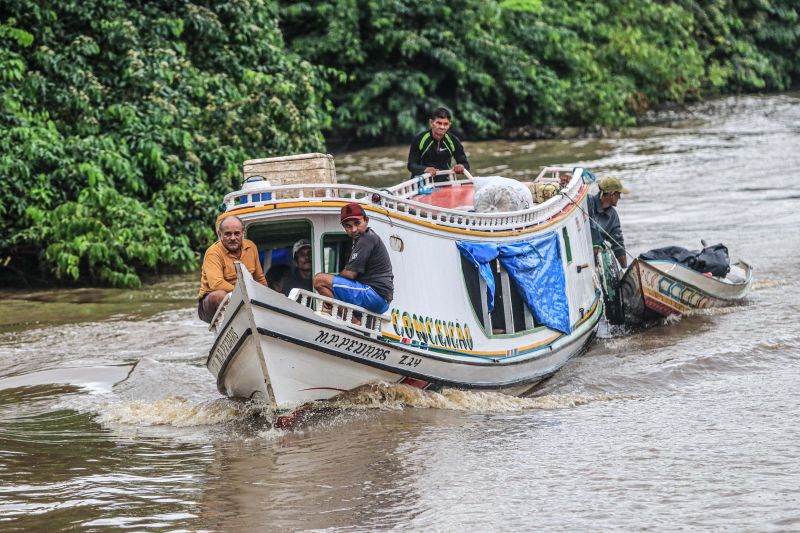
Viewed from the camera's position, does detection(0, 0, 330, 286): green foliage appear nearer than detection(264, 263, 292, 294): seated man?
No

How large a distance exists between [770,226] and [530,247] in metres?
9.54

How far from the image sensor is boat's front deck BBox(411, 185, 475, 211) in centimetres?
1273

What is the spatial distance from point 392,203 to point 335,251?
69 centimetres

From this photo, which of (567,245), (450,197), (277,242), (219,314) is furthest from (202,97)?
(219,314)

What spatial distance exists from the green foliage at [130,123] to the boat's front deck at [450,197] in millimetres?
5250

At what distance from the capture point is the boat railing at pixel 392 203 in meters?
9.77

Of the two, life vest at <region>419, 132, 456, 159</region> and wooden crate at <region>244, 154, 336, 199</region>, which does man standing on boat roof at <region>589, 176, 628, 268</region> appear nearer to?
life vest at <region>419, 132, 456, 159</region>

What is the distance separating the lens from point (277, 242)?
420 inches

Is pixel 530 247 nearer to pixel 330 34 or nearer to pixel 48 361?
pixel 48 361

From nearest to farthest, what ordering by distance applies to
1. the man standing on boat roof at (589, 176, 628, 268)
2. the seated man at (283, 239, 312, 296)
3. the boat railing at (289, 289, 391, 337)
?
1. the boat railing at (289, 289, 391, 337)
2. the seated man at (283, 239, 312, 296)
3. the man standing on boat roof at (589, 176, 628, 268)

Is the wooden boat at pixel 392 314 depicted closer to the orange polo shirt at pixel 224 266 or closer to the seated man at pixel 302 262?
the seated man at pixel 302 262

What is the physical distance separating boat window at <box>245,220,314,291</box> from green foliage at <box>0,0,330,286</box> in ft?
19.5

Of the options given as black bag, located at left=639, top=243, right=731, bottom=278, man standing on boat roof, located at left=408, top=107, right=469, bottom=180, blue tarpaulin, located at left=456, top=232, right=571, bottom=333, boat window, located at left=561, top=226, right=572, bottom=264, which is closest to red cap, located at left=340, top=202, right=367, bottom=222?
blue tarpaulin, located at left=456, top=232, right=571, bottom=333

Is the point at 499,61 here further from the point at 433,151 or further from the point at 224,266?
the point at 224,266
